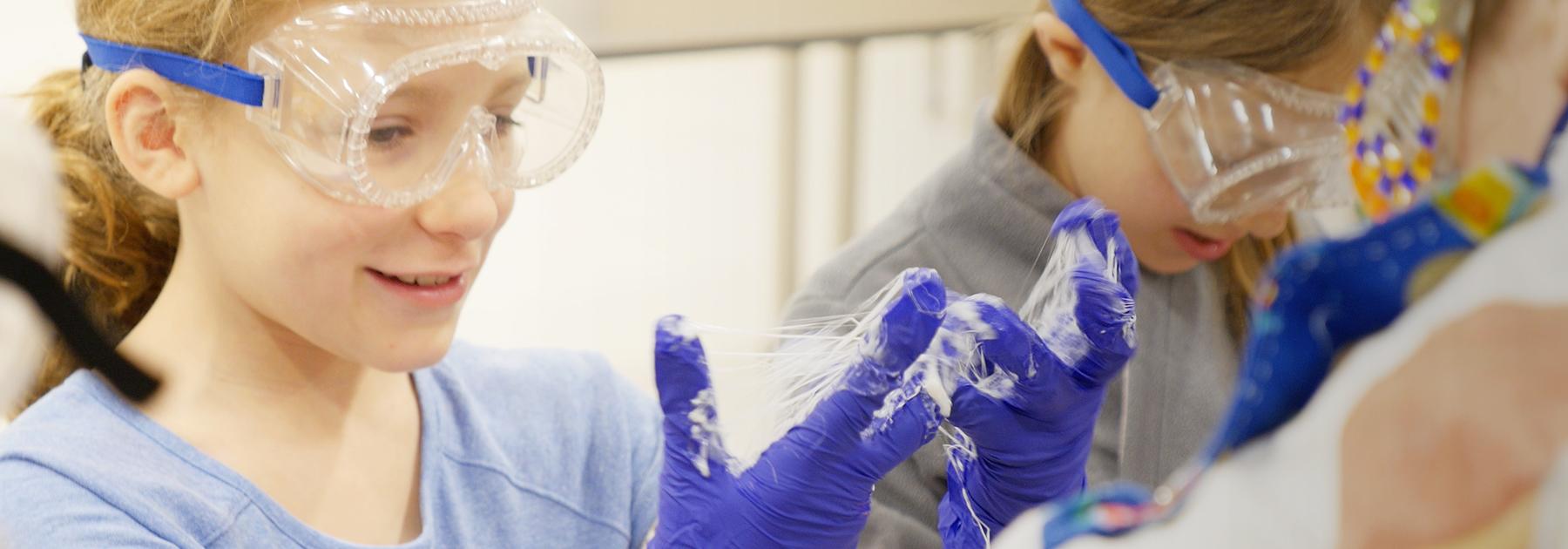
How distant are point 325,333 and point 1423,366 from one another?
0.79 metres

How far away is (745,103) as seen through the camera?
3012mm

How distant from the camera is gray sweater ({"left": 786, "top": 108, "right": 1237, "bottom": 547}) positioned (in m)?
1.17

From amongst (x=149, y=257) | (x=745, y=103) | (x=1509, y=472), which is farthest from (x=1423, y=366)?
Result: (x=745, y=103)

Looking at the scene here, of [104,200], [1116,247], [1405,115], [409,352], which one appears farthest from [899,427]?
[104,200]

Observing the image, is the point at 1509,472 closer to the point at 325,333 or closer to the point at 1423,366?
the point at 1423,366

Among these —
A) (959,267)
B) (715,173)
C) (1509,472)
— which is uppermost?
(1509,472)

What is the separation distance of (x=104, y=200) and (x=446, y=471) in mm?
352

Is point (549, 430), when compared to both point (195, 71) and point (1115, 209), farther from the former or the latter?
point (1115, 209)

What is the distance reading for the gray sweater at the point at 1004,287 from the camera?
Result: 1.17 metres

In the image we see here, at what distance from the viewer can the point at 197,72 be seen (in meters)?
0.96

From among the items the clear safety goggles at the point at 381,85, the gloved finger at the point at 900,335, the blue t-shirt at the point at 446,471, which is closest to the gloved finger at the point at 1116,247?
the gloved finger at the point at 900,335

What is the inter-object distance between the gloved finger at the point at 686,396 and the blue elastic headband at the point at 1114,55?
1.57 feet

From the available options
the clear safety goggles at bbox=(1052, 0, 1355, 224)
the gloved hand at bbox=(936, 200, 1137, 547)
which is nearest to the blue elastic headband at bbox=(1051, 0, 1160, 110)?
the clear safety goggles at bbox=(1052, 0, 1355, 224)

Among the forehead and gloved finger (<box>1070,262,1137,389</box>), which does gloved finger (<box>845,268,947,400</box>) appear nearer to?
gloved finger (<box>1070,262,1137,389</box>)
